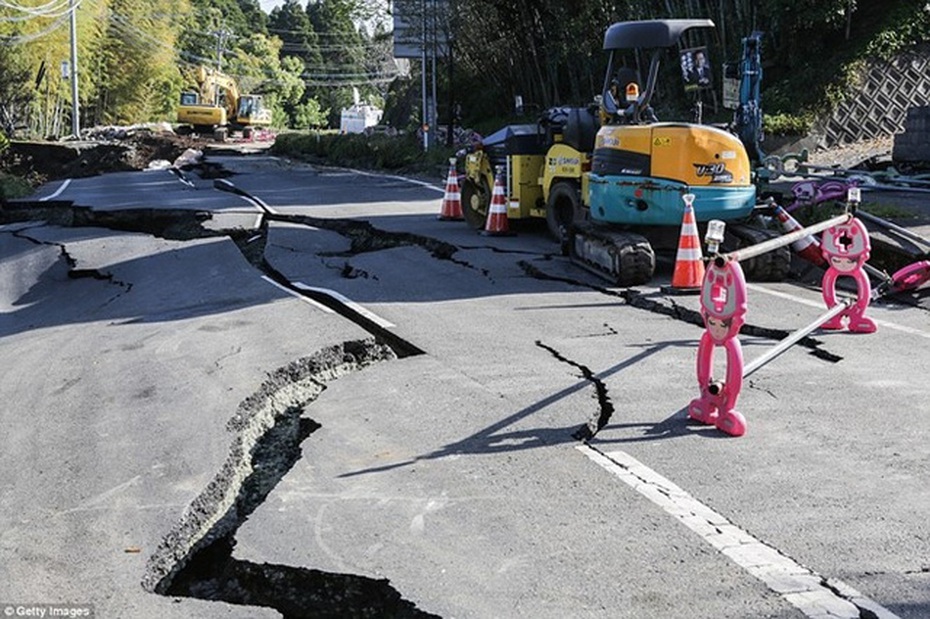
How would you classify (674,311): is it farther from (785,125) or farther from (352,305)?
(785,125)

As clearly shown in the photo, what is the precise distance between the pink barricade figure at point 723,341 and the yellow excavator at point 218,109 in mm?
53372

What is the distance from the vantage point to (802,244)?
1083 centimetres

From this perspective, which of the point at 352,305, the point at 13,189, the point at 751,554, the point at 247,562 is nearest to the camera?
the point at 751,554

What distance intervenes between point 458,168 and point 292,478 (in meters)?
13.5

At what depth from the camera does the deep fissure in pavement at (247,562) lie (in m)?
3.96

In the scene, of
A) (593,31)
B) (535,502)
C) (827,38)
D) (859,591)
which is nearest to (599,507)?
(535,502)

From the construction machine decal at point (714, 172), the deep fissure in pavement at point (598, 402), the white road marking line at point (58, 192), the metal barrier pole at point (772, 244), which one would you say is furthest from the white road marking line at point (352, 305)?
the white road marking line at point (58, 192)

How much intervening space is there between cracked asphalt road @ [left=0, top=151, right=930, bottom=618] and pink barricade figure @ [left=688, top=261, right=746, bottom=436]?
0.48 feet

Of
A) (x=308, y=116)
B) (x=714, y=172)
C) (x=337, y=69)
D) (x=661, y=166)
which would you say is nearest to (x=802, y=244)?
(x=714, y=172)

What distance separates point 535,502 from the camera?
185 inches

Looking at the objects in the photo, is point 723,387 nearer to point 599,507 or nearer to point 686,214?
point 599,507

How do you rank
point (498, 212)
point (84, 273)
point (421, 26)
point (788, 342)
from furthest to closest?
1. point (421, 26)
2. point (498, 212)
3. point (84, 273)
4. point (788, 342)

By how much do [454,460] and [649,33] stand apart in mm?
6830

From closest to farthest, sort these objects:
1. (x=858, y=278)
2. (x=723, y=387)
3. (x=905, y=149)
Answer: (x=723, y=387) → (x=858, y=278) → (x=905, y=149)
